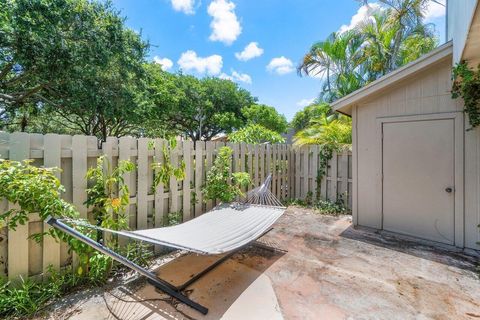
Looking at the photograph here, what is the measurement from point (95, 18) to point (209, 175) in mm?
7541

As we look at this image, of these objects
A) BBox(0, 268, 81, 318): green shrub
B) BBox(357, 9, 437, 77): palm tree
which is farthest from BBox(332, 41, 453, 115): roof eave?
BBox(357, 9, 437, 77): palm tree

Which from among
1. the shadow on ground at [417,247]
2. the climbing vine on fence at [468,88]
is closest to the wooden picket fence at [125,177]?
the shadow on ground at [417,247]

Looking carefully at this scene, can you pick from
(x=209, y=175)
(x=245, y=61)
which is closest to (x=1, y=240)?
(x=209, y=175)

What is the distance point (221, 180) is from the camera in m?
4.27

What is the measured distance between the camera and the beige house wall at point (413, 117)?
3.61 m

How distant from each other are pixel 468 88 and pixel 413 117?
0.85 meters

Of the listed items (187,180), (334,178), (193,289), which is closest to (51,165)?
(187,180)

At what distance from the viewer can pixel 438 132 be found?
3916mm

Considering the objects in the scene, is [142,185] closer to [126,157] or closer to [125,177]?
[125,177]

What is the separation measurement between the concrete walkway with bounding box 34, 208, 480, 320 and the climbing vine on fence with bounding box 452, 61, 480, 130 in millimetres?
2162

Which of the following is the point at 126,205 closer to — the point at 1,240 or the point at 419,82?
the point at 1,240

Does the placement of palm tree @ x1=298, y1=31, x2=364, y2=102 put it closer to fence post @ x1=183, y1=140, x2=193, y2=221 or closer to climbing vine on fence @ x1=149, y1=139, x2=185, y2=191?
fence post @ x1=183, y1=140, x2=193, y2=221

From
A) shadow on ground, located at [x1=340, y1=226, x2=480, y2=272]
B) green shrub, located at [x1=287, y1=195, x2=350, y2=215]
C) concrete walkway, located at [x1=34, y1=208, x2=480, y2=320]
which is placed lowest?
concrete walkway, located at [x1=34, y1=208, x2=480, y2=320]

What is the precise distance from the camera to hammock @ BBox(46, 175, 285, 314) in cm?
210
